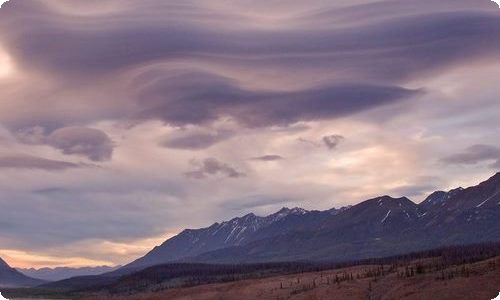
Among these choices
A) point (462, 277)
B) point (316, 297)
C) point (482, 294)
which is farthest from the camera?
point (316, 297)

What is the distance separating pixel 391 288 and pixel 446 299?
25.2 m

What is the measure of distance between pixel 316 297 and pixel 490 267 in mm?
47081

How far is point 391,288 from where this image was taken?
183 meters

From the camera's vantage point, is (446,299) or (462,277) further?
(462,277)

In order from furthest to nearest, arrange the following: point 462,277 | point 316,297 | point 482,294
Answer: point 316,297, point 462,277, point 482,294

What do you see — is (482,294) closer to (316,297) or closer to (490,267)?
(490,267)

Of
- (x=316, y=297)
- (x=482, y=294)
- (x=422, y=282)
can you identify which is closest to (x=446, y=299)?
(x=482, y=294)

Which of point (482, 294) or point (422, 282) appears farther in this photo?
point (422, 282)

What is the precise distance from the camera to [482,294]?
513 feet

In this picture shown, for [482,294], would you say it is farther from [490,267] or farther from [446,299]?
[490,267]

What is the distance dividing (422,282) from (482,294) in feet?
81.3

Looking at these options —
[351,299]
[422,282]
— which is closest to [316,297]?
[351,299]

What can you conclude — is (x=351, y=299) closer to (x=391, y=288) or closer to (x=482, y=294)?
(x=391, y=288)

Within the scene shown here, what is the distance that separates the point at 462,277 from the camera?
175 meters
